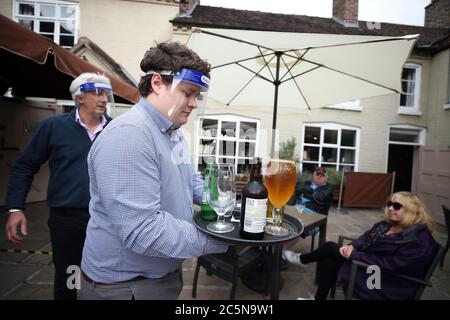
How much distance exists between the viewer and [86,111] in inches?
82.5

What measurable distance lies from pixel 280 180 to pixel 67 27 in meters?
11.0

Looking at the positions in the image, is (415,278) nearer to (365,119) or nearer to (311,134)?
(311,134)

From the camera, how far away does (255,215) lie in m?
1.01

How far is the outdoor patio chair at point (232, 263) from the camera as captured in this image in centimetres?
250

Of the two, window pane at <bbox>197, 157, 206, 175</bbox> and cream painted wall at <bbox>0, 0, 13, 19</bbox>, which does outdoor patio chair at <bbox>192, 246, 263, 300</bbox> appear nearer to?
window pane at <bbox>197, 157, 206, 175</bbox>

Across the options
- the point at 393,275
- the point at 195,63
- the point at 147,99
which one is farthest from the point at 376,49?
the point at 147,99

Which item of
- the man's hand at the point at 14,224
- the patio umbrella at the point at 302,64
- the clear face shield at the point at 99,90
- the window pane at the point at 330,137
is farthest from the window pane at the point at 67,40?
the window pane at the point at 330,137

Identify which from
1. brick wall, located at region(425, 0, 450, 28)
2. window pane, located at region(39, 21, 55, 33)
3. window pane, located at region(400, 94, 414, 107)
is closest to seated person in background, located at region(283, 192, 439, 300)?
brick wall, located at region(425, 0, 450, 28)

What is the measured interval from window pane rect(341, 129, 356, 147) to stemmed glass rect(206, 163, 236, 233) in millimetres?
10603

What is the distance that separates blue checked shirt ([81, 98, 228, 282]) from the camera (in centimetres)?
91

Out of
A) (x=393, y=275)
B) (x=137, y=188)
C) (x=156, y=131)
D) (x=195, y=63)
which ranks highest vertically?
(x=195, y=63)

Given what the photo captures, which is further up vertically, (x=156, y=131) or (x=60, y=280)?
(x=156, y=131)
